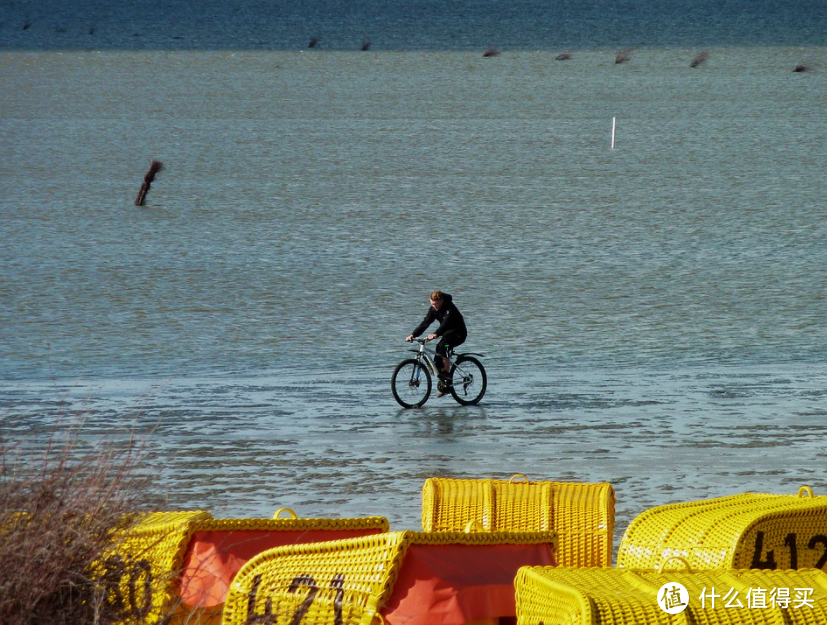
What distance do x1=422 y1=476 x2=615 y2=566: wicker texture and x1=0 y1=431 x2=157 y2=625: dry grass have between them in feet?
9.90

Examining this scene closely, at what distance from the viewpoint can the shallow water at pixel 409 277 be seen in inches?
527

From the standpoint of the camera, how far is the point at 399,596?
16.0ft

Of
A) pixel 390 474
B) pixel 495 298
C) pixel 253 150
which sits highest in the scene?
pixel 253 150

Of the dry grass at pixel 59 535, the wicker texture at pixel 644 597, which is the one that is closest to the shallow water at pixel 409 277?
the dry grass at pixel 59 535

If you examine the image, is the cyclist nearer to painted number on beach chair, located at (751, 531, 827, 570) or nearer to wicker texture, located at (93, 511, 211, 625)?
painted number on beach chair, located at (751, 531, 827, 570)

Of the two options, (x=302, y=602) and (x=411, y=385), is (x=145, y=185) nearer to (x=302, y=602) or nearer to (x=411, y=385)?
(x=411, y=385)

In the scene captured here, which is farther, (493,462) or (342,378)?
(342,378)

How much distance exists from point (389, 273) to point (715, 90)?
212 ft

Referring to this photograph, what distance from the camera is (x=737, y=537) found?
6152mm

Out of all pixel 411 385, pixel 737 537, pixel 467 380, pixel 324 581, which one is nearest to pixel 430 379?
pixel 411 385

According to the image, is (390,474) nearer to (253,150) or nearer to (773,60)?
(253,150)

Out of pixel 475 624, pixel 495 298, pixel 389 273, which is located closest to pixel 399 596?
pixel 475 624

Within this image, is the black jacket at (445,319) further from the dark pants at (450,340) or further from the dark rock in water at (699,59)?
the dark rock in water at (699,59)

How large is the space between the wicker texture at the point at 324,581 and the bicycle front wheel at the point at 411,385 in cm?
1173
